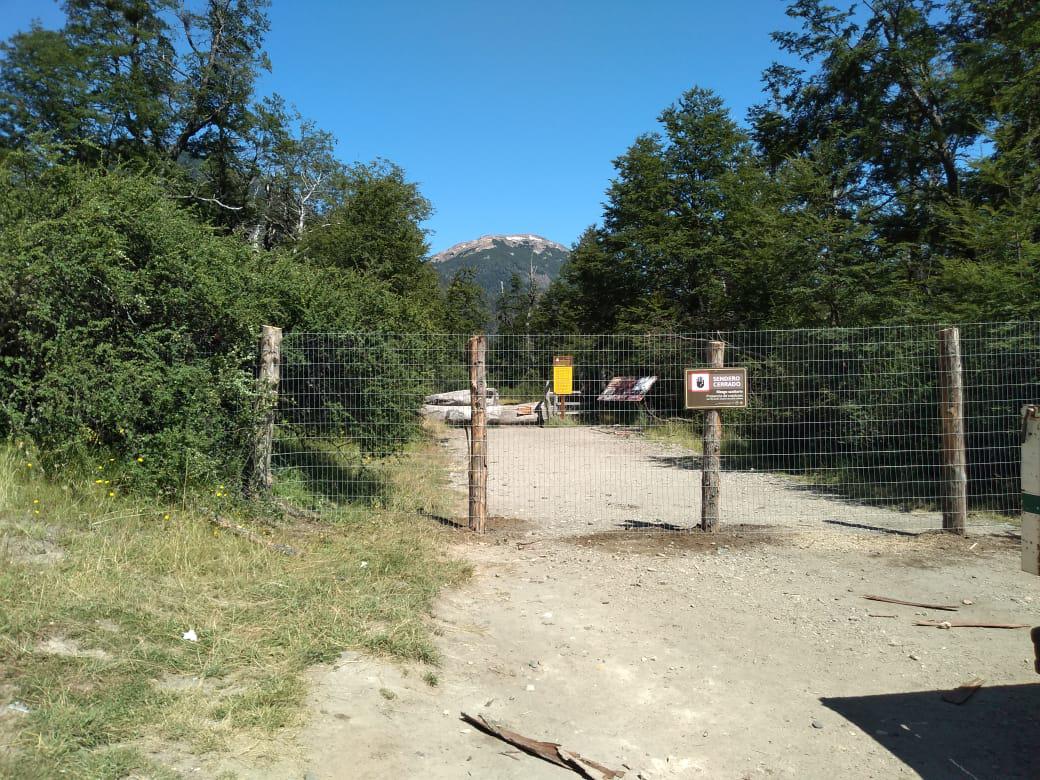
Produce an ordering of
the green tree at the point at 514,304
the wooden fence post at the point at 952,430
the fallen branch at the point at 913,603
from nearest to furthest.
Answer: the fallen branch at the point at 913,603 → the wooden fence post at the point at 952,430 → the green tree at the point at 514,304

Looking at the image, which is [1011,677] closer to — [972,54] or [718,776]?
[718,776]

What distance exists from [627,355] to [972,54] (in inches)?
505

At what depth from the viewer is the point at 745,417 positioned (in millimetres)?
10273

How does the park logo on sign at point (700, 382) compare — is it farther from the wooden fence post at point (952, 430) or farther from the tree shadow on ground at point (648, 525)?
the wooden fence post at point (952, 430)

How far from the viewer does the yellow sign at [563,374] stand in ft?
30.9

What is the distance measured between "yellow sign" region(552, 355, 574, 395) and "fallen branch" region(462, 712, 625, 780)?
→ 5.76m

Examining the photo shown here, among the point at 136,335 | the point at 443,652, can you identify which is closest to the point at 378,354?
the point at 136,335

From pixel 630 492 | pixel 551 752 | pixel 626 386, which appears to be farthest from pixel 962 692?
pixel 626 386

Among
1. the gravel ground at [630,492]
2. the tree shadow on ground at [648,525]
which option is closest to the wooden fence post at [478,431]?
the gravel ground at [630,492]

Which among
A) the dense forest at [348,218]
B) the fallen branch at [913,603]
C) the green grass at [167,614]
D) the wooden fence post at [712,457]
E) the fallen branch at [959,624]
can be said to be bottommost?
the fallen branch at [959,624]

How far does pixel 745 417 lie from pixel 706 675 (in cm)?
602

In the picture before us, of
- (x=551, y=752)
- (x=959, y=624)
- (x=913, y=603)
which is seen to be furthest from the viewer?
(x=913, y=603)

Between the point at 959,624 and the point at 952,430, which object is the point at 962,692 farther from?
the point at 952,430

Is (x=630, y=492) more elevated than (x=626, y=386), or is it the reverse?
(x=626, y=386)
